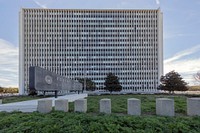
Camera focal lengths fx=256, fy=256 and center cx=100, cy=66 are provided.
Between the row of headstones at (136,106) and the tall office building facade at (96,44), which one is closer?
the row of headstones at (136,106)

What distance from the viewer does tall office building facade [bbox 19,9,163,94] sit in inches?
5079

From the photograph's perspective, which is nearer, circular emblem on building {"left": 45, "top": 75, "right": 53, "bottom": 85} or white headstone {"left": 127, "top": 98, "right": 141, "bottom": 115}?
white headstone {"left": 127, "top": 98, "right": 141, "bottom": 115}

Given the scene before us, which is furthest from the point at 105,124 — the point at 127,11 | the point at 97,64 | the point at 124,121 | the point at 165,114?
the point at 127,11

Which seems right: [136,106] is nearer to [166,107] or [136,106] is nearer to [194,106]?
[166,107]

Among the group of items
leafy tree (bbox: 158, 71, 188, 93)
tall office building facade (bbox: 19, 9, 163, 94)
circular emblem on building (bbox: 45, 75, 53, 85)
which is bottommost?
leafy tree (bbox: 158, 71, 188, 93)

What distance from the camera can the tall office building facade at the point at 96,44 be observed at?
129000 millimetres

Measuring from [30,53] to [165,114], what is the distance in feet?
410

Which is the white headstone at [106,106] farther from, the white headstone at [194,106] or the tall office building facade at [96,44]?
the tall office building facade at [96,44]

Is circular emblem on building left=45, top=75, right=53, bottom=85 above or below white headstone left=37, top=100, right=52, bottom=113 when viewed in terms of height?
above

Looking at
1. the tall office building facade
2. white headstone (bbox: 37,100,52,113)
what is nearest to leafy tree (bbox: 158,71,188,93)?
the tall office building facade

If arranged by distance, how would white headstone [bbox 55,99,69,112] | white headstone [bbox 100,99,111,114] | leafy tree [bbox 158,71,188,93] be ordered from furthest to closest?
leafy tree [bbox 158,71,188,93]
white headstone [bbox 55,99,69,112]
white headstone [bbox 100,99,111,114]

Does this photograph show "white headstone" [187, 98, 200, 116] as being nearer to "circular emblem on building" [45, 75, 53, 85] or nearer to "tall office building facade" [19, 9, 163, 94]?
"circular emblem on building" [45, 75, 53, 85]

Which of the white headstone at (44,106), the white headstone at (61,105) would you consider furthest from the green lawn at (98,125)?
the white headstone at (61,105)

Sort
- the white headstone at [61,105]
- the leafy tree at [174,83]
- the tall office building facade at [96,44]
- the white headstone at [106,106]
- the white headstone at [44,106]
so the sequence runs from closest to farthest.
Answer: the white headstone at [106,106]
the white headstone at [44,106]
the white headstone at [61,105]
the leafy tree at [174,83]
the tall office building facade at [96,44]
